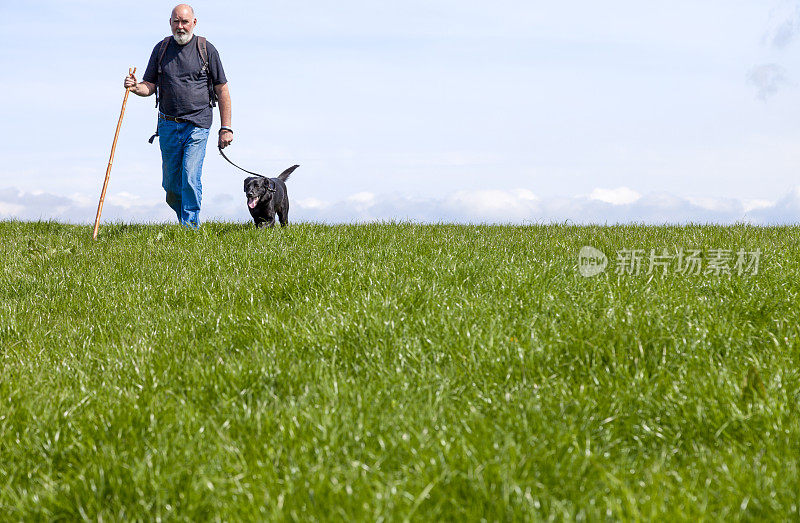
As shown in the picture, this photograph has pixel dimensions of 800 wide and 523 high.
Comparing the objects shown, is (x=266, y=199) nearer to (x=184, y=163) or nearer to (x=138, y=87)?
(x=184, y=163)

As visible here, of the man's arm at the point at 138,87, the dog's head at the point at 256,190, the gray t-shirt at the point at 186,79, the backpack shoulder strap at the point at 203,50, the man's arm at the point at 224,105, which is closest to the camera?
the dog's head at the point at 256,190

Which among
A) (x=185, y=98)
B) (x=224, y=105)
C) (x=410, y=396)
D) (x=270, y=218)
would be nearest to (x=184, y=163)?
(x=185, y=98)

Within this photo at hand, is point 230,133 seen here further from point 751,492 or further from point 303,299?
point 751,492

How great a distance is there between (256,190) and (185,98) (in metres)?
2.28

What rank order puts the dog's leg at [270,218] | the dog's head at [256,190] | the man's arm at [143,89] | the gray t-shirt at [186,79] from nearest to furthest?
the dog's head at [256,190] < the dog's leg at [270,218] < the man's arm at [143,89] < the gray t-shirt at [186,79]

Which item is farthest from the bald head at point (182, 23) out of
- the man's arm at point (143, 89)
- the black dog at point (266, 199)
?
the black dog at point (266, 199)

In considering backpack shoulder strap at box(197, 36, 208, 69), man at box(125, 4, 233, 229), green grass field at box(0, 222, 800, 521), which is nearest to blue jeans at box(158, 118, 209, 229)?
man at box(125, 4, 233, 229)

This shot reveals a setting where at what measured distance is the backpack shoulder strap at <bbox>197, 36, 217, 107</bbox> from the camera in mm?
10430

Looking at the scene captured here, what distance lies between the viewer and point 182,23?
10305 millimetres

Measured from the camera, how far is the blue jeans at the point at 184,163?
33.9ft

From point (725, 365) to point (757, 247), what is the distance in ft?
12.4

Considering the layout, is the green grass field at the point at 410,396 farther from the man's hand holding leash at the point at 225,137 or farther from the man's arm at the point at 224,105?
the man's arm at the point at 224,105

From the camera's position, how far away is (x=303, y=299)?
5.00 m

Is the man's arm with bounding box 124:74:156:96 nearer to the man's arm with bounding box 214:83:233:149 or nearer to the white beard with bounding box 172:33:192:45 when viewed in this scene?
the white beard with bounding box 172:33:192:45
